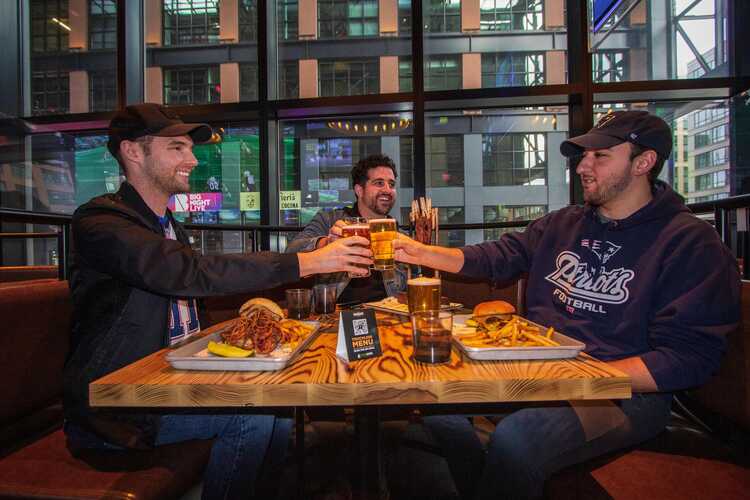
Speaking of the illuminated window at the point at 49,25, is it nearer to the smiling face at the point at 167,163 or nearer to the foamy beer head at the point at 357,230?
the smiling face at the point at 167,163

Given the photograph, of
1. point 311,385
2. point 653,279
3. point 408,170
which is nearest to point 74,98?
point 408,170

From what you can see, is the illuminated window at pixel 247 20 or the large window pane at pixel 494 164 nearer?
the large window pane at pixel 494 164

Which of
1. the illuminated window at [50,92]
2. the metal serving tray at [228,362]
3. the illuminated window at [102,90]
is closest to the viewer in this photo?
the metal serving tray at [228,362]

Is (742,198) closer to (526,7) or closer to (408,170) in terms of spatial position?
(408,170)

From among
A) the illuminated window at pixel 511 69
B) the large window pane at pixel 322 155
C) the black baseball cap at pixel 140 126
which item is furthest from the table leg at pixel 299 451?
the illuminated window at pixel 511 69

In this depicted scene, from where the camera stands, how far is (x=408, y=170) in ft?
13.7

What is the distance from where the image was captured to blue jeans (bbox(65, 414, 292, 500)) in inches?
49.9

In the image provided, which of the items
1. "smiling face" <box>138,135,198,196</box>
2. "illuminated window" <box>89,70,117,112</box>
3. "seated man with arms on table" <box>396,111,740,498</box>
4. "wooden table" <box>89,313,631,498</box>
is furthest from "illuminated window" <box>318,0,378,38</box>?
"wooden table" <box>89,313,631,498</box>

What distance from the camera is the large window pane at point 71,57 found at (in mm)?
4625

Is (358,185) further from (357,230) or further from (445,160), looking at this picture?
(357,230)

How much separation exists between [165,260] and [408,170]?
10.6 feet

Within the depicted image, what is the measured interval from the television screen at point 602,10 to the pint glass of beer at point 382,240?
10.7 ft

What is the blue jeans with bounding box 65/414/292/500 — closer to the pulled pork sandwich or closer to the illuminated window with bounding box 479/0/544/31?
the pulled pork sandwich

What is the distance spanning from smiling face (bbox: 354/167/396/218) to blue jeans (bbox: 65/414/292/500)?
1801mm
